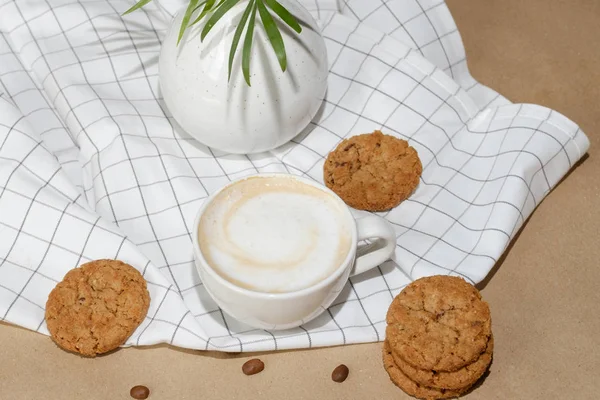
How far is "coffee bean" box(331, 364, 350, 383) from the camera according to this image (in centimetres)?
116

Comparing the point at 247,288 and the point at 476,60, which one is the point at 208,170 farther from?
the point at 476,60

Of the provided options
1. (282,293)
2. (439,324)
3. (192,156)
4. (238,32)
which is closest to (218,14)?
(238,32)

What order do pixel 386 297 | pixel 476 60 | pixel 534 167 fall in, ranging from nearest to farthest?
1. pixel 386 297
2. pixel 534 167
3. pixel 476 60

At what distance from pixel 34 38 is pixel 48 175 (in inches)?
12.8

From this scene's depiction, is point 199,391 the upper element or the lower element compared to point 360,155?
lower

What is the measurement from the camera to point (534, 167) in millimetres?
1356

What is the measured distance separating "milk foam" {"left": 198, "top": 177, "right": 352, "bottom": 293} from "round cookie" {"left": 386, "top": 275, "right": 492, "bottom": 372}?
0.40 feet

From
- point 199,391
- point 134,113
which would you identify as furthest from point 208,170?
point 199,391

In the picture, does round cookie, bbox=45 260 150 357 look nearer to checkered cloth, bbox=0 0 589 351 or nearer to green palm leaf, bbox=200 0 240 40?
checkered cloth, bbox=0 0 589 351

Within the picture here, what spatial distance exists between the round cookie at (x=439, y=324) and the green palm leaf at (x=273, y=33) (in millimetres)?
371

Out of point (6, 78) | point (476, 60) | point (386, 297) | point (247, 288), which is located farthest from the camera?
point (476, 60)

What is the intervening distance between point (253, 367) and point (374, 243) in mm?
240

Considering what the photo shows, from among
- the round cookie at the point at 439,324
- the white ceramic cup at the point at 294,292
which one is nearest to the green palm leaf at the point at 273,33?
the white ceramic cup at the point at 294,292

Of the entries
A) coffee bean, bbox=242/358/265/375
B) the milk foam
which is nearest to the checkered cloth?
coffee bean, bbox=242/358/265/375
